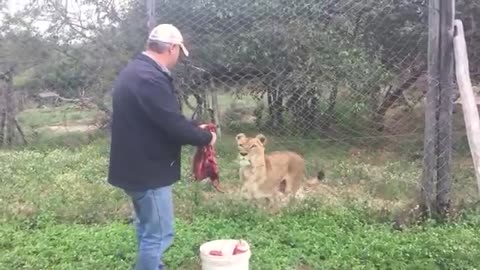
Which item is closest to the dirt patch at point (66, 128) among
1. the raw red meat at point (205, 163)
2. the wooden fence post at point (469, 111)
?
the raw red meat at point (205, 163)

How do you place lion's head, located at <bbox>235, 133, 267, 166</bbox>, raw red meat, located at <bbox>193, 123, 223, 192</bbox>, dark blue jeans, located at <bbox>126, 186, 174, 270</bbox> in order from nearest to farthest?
dark blue jeans, located at <bbox>126, 186, 174, 270</bbox> → raw red meat, located at <bbox>193, 123, 223, 192</bbox> → lion's head, located at <bbox>235, 133, 267, 166</bbox>

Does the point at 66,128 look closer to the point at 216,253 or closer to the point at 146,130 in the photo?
the point at 216,253

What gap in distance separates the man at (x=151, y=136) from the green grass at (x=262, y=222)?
77 centimetres

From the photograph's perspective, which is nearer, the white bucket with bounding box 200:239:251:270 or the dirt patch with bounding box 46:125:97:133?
the white bucket with bounding box 200:239:251:270

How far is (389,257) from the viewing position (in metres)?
4.25

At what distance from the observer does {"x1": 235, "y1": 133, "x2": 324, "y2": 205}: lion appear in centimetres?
542

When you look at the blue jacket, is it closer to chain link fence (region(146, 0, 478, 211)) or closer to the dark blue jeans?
the dark blue jeans

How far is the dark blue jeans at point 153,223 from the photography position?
352 cm

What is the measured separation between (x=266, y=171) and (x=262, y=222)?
698 millimetres

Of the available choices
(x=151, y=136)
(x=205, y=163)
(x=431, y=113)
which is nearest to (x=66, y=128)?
(x=205, y=163)

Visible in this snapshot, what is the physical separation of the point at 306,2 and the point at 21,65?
5.18m

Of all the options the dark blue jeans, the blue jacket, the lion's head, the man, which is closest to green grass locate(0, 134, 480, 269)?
the lion's head

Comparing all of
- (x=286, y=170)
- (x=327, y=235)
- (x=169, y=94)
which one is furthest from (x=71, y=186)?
(x=169, y=94)

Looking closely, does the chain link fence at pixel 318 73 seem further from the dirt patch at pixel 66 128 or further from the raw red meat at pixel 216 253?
the dirt patch at pixel 66 128
